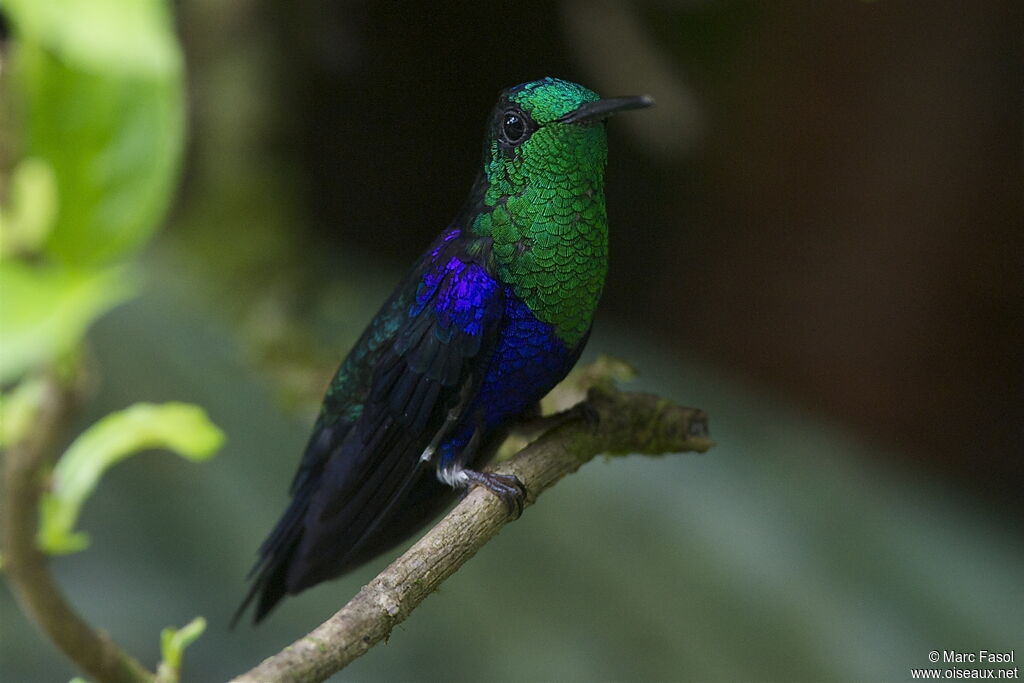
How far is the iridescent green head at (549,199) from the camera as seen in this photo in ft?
3.24

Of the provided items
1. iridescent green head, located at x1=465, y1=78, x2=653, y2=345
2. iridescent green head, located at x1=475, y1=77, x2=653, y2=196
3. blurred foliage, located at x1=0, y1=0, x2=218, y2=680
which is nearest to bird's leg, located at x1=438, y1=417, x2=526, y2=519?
iridescent green head, located at x1=465, y1=78, x2=653, y2=345

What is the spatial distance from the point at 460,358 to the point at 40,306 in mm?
491

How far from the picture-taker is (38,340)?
0.75 meters

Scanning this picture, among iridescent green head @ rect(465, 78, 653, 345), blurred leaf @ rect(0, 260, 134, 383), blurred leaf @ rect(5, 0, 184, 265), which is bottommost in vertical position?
blurred leaf @ rect(0, 260, 134, 383)

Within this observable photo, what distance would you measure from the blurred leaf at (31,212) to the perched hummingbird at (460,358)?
0.39 metres

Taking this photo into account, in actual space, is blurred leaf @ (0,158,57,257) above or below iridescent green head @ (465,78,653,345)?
below

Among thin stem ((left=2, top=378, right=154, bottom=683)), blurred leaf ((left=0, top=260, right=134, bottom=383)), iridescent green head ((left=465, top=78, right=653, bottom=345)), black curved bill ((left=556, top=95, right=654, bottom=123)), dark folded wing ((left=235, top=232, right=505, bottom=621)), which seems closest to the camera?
blurred leaf ((left=0, top=260, right=134, bottom=383))

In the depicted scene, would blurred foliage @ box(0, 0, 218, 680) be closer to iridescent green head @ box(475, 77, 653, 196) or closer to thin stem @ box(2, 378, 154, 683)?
thin stem @ box(2, 378, 154, 683)

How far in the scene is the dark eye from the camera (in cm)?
101

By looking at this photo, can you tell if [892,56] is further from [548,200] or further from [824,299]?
[548,200]

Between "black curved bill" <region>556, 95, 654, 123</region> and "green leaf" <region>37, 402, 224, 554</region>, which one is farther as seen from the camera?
"green leaf" <region>37, 402, 224, 554</region>

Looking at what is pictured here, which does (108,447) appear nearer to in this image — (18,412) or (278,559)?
(18,412)

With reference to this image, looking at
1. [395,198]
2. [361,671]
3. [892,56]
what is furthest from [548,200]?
[892,56]

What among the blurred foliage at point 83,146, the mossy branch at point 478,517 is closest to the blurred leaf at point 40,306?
the blurred foliage at point 83,146
